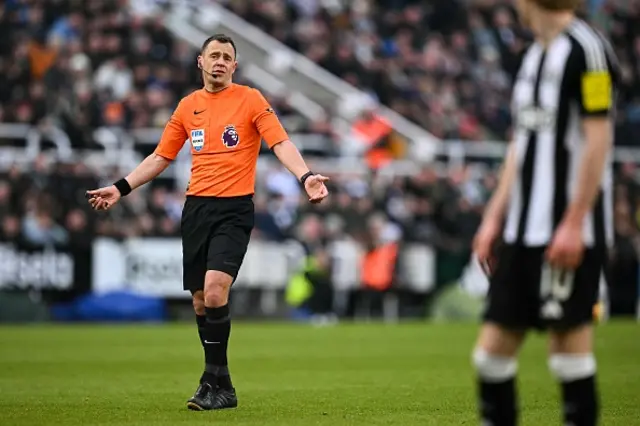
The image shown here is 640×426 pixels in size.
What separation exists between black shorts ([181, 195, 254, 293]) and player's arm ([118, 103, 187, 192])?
1.24ft

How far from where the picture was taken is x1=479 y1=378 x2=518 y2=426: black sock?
5.90 m

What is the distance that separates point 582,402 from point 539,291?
53cm

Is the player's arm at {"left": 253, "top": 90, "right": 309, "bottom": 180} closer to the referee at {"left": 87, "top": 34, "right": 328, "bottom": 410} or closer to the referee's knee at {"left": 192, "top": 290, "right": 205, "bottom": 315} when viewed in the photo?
the referee at {"left": 87, "top": 34, "right": 328, "bottom": 410}

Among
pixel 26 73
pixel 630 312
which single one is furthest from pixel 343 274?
pixel 26 73

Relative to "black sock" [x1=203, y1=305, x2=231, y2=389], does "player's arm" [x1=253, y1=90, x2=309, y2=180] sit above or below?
above

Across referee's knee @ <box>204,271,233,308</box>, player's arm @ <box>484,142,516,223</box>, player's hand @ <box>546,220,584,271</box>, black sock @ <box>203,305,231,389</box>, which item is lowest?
black sock @ <box>203,305,231,389</box>

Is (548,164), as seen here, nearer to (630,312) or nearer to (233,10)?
(630,312)

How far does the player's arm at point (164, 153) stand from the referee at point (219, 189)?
113mm

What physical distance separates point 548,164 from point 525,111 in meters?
0.25

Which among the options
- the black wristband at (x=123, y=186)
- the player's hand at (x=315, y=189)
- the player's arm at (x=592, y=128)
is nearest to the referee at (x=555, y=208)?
the player's arm at (x=592, y=128)

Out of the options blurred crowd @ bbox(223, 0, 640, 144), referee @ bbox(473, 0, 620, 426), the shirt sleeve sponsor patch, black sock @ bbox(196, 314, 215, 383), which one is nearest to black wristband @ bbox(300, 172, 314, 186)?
black sock @ bbox(196, 314, 215, 383)

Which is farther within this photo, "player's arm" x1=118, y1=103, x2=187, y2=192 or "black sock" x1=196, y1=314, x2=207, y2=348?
"player's arm" x1=118, y1=103, x2=187, y2=192

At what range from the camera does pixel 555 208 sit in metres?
5.68

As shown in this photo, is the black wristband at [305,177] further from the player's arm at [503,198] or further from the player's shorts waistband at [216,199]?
the player's arm at [503,198]
